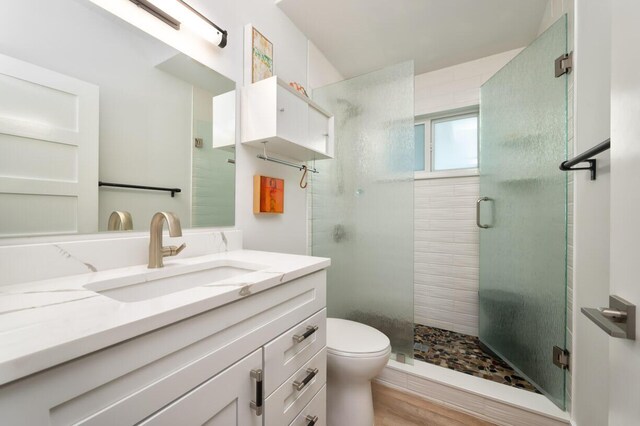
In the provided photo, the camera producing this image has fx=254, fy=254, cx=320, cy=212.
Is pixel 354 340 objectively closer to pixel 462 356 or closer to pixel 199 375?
pixel 199 375

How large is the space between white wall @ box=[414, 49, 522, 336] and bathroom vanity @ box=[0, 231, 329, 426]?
177 centimetres

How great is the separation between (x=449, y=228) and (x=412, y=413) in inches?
60.3

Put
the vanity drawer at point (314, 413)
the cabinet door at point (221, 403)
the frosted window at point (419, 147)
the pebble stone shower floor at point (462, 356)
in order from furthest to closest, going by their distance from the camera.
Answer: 1. the frosted window at point (419, 147)
2. the pebble stone shower floor at point (462, 356)
3. the vanity drawer at point (314, 413)
4. the cabinet door at point (221, 403)

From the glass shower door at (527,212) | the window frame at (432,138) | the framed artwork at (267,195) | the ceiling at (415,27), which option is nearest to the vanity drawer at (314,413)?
the framed artwork at (267,195)

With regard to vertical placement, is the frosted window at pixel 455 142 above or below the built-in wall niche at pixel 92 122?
above

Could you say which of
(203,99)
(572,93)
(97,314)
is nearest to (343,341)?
(97,314)

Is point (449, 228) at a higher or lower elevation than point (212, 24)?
lower

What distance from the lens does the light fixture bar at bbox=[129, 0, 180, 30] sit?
0.98m

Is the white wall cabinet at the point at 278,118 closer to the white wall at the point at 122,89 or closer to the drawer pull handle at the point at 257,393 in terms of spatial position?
the white wall at the point at 122,89

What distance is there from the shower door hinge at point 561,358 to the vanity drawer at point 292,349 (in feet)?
4.20

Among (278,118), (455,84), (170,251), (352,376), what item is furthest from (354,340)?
(455,84)

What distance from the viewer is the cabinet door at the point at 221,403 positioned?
0.50m

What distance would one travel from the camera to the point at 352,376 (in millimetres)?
1220

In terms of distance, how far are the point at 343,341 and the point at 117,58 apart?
60.9 inches
